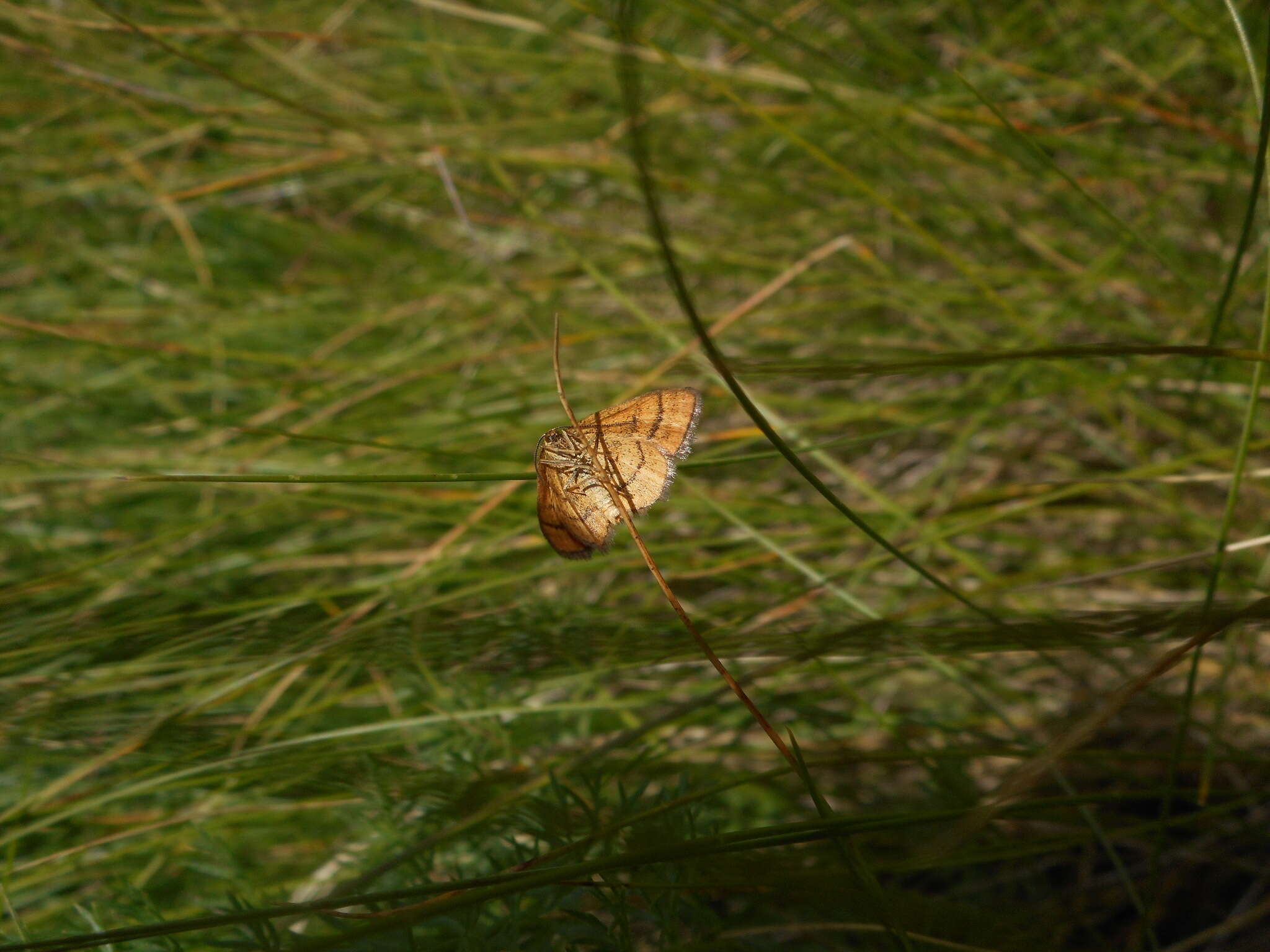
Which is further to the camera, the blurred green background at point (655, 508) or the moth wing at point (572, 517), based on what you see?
the blurred green background at point (655, 508)

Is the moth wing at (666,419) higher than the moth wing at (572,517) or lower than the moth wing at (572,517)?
higher

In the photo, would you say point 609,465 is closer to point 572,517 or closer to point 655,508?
point 572,517

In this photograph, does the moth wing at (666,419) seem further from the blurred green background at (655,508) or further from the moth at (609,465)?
the blurred green background at (655,508)

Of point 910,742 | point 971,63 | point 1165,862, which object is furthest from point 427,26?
point 1165,862

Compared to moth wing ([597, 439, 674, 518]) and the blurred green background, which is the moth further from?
the blurred green background

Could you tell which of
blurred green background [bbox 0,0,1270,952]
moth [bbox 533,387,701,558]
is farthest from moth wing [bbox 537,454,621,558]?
blurred green background [bbox 0,0,1270,952]

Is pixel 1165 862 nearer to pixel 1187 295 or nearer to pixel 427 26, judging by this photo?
pixel 1187 295

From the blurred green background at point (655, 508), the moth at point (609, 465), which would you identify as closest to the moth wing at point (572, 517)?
the moth at point (609, 465)
